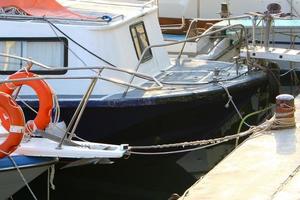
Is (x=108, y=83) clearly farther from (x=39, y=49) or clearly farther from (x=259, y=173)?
(x=259, y=173)

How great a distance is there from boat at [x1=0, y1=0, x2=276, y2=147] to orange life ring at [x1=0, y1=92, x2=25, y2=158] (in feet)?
3.06

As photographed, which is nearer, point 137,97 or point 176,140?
point 137,97

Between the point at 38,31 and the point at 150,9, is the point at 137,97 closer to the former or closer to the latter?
the point at 38,31

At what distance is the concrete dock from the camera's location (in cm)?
508

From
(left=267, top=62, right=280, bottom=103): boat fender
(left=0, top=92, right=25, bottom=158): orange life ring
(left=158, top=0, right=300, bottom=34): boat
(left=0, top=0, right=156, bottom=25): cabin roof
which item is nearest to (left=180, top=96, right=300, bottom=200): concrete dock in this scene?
(left=0, top=92, right=25, bottom=158): orange life ring

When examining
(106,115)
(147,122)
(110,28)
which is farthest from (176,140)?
(110,28)

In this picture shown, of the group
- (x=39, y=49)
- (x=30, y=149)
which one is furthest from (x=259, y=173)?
(x=39, y=49)

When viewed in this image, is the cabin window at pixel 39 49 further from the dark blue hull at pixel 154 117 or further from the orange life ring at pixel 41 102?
the orange life ring at pixel 41 102

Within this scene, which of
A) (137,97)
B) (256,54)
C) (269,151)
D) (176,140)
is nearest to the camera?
(269,151)

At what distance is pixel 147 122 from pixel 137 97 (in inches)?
14.9

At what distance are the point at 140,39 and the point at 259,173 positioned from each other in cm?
393

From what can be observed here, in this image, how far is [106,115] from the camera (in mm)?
7648

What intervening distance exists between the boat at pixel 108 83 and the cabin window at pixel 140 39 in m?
0.03

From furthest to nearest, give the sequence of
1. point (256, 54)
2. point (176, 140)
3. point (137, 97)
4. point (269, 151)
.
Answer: point (256, 54) < point (176, 140) < point (137, 97) < point (269, 151)
